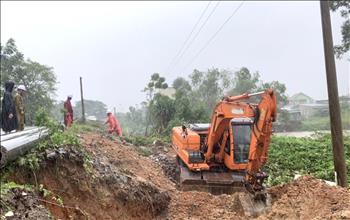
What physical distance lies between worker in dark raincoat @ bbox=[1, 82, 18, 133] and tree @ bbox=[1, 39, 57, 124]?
785 inches

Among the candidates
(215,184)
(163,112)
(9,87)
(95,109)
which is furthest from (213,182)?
(95,109)

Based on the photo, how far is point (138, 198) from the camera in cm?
901

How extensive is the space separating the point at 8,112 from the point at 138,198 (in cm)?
451

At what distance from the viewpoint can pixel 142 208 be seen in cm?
912

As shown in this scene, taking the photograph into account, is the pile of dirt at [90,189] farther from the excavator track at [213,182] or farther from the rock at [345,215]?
the rock at [345,215]

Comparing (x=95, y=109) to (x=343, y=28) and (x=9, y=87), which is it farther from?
(x=9, y=87)

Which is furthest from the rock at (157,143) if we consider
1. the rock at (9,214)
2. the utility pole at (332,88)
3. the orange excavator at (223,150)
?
the rock at (9,214)

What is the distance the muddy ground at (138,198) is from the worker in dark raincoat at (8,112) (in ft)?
10.6

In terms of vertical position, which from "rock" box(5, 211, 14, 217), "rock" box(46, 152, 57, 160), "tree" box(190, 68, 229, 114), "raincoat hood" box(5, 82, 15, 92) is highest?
"tree" box(190, 68, 229, 114)

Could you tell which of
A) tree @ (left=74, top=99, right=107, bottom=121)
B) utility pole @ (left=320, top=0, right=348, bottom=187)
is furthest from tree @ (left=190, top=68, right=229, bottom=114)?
tree @ (left=74, top=99, right=107, bottom=121)

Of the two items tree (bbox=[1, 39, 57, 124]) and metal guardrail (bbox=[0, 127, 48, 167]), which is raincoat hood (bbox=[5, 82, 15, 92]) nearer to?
metal guardrail (bbox=[0, 127, 48, 167])

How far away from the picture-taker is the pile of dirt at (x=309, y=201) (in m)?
7.25

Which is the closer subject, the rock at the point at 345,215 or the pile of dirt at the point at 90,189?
the rock at the point at 345,215

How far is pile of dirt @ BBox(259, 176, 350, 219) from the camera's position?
23.8 feet
